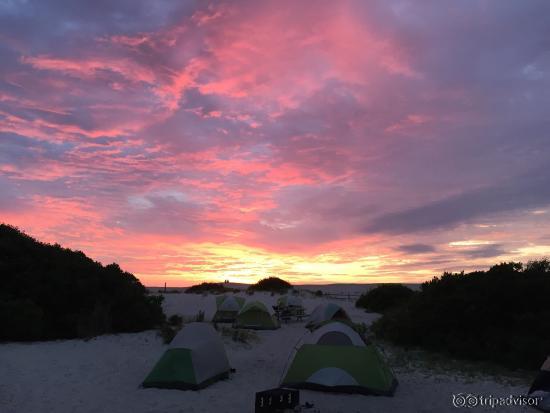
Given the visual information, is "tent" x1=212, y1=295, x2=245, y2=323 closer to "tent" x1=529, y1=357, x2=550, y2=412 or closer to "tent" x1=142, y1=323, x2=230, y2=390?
"tent" x1=142, y1=323, x2=230, y2=390

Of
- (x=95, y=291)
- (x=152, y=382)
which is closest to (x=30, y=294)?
(x=95, y=291)

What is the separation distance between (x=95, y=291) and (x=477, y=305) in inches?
650

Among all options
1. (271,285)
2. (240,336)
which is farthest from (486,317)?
(271,285)

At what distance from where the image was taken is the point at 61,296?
65.7ft

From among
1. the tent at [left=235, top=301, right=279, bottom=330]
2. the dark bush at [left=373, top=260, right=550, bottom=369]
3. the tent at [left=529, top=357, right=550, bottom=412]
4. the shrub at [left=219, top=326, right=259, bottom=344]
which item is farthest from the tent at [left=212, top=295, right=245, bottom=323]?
the tent at [left=529, top=357, right=550, bottom=412]

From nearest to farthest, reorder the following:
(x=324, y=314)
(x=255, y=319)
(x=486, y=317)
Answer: (x=486, y=317)
(x=324, y=314)
(x=255, y=319)

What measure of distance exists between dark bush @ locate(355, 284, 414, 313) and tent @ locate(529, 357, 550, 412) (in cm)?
2180

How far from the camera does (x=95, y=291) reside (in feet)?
69.7

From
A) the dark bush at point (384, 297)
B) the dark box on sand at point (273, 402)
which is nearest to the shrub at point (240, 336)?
the dark box on sand at point (273, 402)

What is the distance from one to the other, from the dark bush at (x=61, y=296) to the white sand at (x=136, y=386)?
3.25 ft

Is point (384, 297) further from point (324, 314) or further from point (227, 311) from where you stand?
point (227, 311)

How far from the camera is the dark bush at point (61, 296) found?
57.6 ft

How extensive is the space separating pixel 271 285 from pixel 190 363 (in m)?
41.8

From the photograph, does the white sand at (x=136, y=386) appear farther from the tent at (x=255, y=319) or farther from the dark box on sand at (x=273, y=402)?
the tent at (x=255, y=319)
